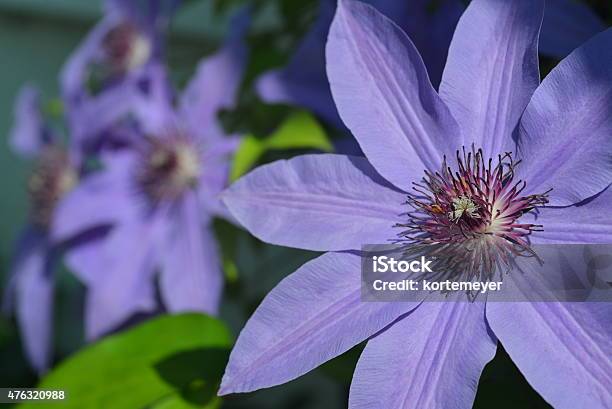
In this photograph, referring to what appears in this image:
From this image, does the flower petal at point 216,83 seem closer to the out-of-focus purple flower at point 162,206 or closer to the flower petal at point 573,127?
the out-of-focus purple flower at point 162,206

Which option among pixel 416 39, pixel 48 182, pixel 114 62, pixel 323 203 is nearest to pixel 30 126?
pixel 48 182

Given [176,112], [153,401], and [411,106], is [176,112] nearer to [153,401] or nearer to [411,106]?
[153,401]

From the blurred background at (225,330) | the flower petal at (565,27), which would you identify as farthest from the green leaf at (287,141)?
the flower petal at (565,27)

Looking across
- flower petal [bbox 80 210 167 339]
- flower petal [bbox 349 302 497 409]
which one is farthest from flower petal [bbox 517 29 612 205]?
flower petal [bbox 80 210 167 339]

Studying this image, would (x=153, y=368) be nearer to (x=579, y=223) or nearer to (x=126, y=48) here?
(x=579, y=223)

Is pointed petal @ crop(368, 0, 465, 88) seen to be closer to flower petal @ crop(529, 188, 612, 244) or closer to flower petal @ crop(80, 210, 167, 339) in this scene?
flower petal @ crop(529, 188, 612, 244)

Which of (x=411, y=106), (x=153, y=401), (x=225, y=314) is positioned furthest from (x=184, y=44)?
(x=411, y=106)
